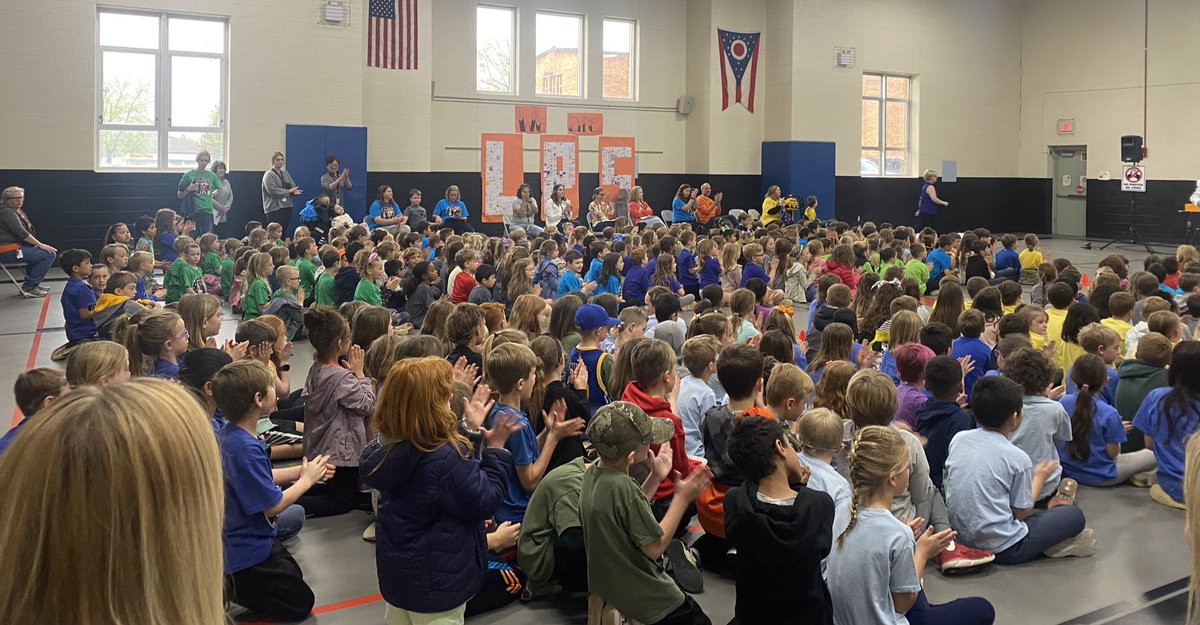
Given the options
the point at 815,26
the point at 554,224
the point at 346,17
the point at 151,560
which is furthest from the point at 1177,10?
the point at 151,560

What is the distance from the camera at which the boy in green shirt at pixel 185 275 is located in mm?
11453

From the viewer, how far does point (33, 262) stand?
1374 centimetres

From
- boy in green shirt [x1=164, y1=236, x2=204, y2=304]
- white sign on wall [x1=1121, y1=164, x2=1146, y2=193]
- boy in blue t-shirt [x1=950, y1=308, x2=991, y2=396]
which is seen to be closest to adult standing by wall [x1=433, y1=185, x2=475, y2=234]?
boy in green shirt [x1=164, y1=236, x2=204, y2=304]

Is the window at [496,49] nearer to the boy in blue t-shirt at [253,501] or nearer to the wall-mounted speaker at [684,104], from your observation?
the wall-mounted speaker at [684,104]

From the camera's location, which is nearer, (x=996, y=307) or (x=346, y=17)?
(x=996, y=307)

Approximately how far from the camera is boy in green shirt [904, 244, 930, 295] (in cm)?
1241

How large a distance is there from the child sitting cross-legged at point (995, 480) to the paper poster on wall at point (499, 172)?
16.6 metres

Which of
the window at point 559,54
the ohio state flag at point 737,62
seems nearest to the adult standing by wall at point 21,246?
the window at point 559,54

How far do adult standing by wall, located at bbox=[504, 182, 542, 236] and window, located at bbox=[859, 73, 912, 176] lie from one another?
9830 millimetres

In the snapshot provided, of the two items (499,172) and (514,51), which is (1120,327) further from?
(514,51)

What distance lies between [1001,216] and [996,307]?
66.8ft

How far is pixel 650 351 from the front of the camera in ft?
15.8

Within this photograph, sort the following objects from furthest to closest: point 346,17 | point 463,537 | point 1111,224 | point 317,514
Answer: point 1111,224, point 346,17, point 317,514, point 463,537

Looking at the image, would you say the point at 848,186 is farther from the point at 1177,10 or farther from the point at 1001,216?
the point at 1177,10
